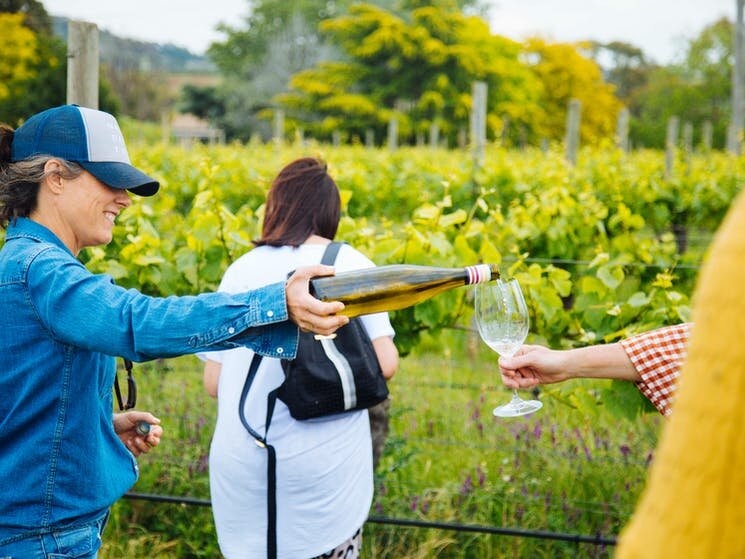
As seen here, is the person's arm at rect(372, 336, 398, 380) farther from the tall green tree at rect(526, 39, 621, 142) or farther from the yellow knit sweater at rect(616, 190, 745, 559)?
the tall green tree at rect(526, 39, 621, 142)

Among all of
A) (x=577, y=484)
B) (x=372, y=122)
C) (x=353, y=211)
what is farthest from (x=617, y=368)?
(x=372, y=122)

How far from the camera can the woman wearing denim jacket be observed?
58.5 inches

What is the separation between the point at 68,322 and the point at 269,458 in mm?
1008

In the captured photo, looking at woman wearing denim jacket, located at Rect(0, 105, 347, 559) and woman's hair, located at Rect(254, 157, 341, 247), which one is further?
woman's hair, located at Rect(254, 157, 341, 247)

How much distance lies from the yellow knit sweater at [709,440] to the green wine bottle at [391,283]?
3.18ft

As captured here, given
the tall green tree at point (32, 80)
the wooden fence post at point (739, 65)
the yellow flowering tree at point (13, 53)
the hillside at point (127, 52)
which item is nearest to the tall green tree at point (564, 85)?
the hillside at point (127, 52)

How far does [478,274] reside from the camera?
5.97 ft

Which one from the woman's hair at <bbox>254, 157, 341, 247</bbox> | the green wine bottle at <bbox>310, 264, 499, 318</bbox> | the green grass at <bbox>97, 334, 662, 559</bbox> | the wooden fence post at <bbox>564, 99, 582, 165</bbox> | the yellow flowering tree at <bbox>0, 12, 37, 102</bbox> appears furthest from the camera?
the yellow flowering tree at <bbox>0, 12, 37, 102</bbox>

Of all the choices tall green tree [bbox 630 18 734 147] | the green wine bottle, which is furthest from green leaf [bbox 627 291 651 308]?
tall green tree [bbox 630 18 734 147]

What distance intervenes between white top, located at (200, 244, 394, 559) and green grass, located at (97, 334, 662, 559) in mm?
1273

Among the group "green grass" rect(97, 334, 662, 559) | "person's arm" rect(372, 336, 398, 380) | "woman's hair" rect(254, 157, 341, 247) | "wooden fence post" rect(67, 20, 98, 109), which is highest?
"wooden fence post" rect(67, 20, 98, 109)

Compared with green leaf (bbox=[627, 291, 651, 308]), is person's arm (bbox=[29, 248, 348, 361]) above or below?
above

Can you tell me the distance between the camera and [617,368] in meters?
1.98

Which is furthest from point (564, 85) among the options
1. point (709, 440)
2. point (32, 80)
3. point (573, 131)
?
point (709, 440)
